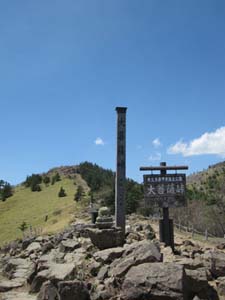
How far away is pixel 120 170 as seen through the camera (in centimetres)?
1666

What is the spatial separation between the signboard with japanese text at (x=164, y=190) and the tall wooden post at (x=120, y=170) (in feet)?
5.91

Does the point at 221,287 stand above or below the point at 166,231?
below

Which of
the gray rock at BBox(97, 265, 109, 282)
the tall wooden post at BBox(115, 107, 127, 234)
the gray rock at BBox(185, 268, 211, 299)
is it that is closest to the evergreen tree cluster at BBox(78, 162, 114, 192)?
the tall wooden post at BBox(115, 107, 127, 234)

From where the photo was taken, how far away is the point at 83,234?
59.4 ft

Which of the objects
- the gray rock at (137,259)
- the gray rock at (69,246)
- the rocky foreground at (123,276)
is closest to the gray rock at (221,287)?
the rocky foreground at (123,276)

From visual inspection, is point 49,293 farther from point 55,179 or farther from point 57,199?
point 55,179

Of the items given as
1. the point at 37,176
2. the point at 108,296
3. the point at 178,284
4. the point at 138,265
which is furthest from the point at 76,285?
the point at 37,176

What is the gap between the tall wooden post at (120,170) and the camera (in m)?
16.5

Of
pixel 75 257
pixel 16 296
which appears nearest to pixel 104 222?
pixel 75 257

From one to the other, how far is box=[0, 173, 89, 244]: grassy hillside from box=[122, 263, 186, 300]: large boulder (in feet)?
107

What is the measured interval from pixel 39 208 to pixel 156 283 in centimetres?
4999

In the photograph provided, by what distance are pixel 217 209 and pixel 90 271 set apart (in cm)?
3043

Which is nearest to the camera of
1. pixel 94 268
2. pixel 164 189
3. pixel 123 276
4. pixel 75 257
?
pixel 123 276

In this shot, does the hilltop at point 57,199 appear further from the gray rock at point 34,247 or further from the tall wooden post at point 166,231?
the tall wooden post at point 166,231
